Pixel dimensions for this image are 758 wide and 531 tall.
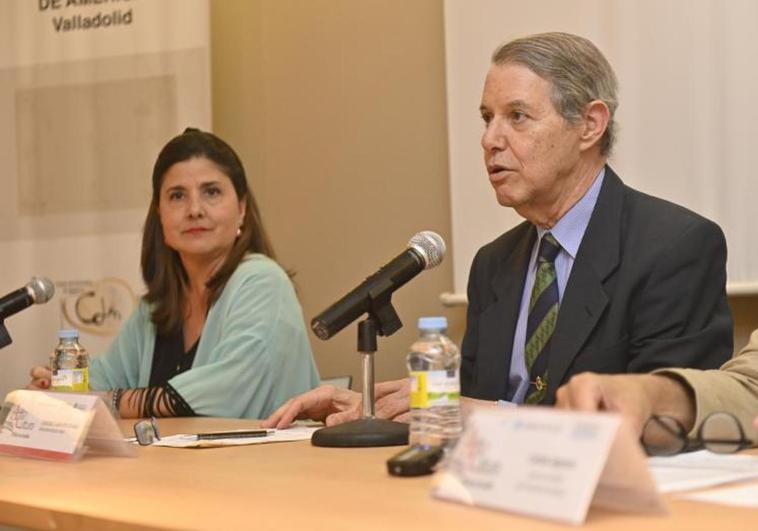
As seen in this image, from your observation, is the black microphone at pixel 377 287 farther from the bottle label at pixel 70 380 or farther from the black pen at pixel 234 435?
the bottle label at pixel 70 380

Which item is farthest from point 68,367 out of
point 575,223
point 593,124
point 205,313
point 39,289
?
point 593,124

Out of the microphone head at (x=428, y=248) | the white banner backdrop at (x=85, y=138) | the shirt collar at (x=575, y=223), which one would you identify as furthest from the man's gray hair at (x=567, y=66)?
the white banner backdrop at (x=85, y=138)

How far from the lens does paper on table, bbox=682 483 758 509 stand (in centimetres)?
115

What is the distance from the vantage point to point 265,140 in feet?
14.0

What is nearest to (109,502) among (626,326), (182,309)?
(626,326)

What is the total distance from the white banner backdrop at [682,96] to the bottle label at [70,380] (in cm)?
149

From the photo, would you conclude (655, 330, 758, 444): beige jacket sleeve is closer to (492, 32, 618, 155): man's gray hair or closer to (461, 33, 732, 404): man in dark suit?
(461, 33, 732, 404): man in dark suit

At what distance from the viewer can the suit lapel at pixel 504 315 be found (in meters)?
2.35

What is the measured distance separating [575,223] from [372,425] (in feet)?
2.36

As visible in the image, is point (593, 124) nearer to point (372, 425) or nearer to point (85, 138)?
point (372, 425)

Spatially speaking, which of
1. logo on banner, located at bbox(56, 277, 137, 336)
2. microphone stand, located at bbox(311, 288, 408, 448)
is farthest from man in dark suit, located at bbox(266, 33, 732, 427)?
logo on banner, located at bbox(56, 277, 137, 336)

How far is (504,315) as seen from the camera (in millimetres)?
2395

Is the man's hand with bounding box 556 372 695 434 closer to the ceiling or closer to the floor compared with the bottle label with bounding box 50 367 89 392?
closer to the ceiling

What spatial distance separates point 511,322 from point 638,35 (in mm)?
1279
